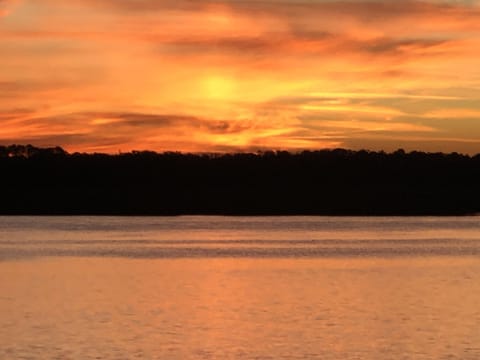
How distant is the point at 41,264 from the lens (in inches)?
2697

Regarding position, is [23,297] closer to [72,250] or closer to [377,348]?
[377,348]

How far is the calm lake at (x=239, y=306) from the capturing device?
3256 cm

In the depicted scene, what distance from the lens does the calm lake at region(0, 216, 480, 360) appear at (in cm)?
3256

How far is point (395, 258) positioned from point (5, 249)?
31.1m

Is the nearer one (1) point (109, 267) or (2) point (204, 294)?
(2) point (204, 294)

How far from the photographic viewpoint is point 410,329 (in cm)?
3647

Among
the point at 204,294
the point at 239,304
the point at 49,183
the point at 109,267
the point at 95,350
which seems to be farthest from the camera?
the point at 49,183

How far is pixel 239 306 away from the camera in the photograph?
43.5 m

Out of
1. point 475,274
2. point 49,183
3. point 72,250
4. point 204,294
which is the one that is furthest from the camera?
point 49,183

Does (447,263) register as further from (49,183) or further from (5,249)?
(49,183)

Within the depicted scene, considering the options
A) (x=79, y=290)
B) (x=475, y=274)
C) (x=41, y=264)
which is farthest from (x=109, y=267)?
(x=475, y=274)

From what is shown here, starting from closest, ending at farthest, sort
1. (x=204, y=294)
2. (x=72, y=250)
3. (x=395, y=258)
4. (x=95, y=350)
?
(x=95, y=350) → (x=204, y=294) → (x=395, y=258) → (x=72, y=250)

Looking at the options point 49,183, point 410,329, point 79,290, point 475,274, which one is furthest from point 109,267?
point 49,183

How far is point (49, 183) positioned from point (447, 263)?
432ft
